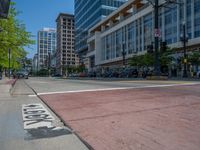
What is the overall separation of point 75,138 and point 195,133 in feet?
6.72

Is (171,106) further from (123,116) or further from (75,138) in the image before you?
(75,138)

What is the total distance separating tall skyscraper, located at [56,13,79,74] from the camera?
6412 inches

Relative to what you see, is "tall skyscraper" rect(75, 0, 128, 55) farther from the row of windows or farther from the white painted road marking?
the white painted road marking

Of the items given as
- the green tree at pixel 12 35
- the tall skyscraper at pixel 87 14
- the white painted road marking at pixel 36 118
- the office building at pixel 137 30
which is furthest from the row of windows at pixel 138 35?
the white painted road marking at pixel 36 118

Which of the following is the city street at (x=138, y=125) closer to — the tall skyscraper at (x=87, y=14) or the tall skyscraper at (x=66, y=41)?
the tall skyscraper at (x=87, y=14)

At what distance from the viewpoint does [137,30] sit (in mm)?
79062

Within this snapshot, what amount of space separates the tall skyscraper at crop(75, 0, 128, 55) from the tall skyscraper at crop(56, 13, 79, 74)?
1181 cm

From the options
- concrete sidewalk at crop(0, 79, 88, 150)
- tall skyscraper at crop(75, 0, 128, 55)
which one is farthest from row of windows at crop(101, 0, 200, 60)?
concrete sidewalk at crop(0, 79, 88, 150)

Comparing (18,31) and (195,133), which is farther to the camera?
(18,31)

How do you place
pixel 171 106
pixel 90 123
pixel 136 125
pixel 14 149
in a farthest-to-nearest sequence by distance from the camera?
pixel 171 106 → pixel 90 123 → pixel 136 125 → pixel 14 149

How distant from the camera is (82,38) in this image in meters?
143

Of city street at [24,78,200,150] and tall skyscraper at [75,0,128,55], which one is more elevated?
tall skyscraper at [75,0,128,55]

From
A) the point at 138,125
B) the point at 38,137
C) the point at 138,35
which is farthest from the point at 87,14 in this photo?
the point at 38,137

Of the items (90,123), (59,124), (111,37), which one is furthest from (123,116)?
(111,37)
